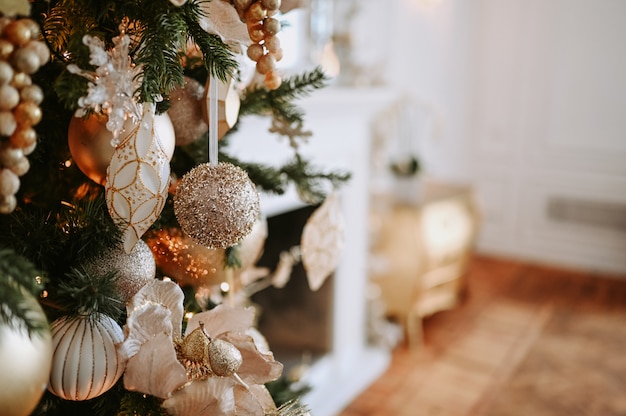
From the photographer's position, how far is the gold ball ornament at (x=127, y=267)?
54cm

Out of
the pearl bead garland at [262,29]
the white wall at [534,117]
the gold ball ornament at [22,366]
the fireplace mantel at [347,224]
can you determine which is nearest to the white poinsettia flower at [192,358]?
the gold ball ornament at [22,366]

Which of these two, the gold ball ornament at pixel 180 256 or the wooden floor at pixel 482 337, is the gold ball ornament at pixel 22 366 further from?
the wooden floor at pixel 482 337

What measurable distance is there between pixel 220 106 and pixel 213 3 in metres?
0.12

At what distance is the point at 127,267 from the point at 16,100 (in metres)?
0.20

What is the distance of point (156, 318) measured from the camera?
521 millimetres

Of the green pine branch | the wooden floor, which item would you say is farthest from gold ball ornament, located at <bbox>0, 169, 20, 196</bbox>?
the wooden floor

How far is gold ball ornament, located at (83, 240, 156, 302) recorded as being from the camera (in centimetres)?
54

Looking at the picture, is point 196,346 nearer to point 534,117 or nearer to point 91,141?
point 91,141

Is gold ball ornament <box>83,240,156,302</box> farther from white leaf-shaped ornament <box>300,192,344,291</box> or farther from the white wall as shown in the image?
the white wall

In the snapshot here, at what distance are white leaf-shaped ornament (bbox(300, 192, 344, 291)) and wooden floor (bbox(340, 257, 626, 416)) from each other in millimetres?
1298

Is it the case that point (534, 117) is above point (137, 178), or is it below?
below

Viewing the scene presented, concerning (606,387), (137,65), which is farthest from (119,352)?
(606,387)

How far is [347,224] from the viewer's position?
198 centimetres

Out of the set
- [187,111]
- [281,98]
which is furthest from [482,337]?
[187,111]
